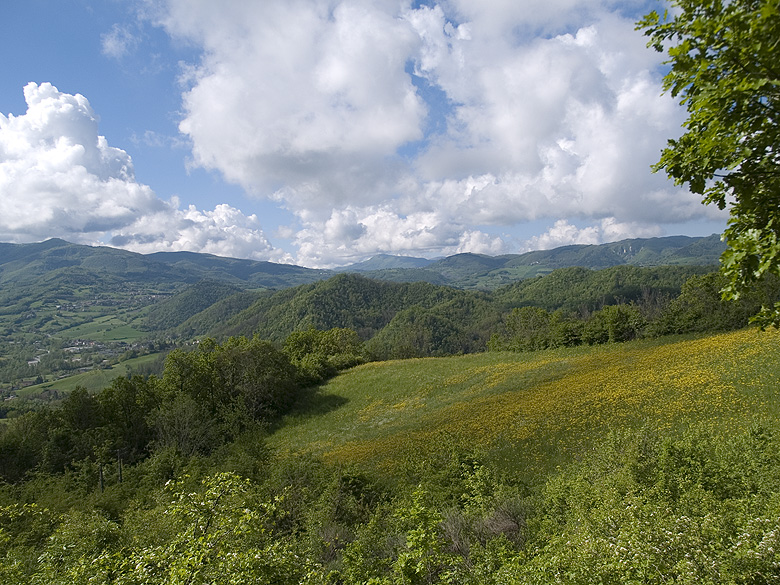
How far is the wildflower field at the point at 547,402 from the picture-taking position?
21859 mm

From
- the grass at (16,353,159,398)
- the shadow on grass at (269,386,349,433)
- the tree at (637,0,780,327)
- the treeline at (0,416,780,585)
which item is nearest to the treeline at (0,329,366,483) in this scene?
the shadow on grass at (269,386,349,433)

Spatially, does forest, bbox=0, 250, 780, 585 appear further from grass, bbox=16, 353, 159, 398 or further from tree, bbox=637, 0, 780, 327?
grass, bbox=16, 353, 159, 398

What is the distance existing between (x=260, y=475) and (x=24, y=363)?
9683 inches

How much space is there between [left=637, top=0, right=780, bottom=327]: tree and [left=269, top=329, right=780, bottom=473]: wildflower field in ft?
57.9

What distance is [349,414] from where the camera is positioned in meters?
43.1

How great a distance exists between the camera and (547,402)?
94.6ft

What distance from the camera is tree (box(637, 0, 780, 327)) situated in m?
4.25

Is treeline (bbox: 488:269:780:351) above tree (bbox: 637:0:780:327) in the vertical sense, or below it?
below

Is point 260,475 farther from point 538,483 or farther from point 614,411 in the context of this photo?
point 614,411

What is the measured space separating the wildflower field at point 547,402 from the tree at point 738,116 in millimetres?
17644

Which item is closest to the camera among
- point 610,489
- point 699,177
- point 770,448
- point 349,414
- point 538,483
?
point 699,177

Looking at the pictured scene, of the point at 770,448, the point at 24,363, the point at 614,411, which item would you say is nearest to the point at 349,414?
the point at 614,411

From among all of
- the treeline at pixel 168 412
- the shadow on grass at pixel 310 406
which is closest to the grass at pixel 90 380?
the treeline at pixel 168 412

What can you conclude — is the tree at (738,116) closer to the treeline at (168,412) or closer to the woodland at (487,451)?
the woodland at (487,451)
